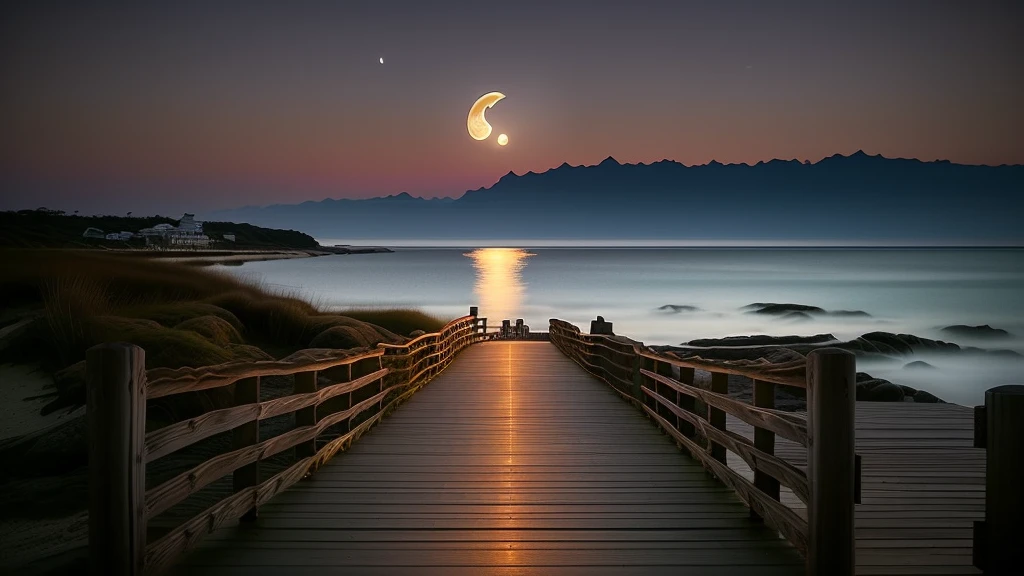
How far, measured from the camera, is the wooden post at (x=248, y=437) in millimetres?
4505

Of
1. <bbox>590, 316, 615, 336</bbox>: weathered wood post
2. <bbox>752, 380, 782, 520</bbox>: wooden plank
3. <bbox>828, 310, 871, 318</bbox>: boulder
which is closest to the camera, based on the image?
<bbox>752, 380, 782, 520</bbox>: wooden plank

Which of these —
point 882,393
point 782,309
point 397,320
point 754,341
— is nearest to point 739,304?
point 782,309

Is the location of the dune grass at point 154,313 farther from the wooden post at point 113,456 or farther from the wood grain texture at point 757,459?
the wooden post at point 113,456

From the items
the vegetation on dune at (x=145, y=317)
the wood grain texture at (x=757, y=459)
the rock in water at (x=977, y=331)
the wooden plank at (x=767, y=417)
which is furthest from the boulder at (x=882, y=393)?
the rock in water at (x=977, y=331)

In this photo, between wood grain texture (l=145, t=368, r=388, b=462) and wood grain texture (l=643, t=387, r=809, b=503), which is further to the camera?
wood grain texture (l=643, t=387, r=809, b=503)

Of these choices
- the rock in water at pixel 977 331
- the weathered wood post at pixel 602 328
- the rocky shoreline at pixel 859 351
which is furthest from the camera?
the rock in water at pixel 977 331

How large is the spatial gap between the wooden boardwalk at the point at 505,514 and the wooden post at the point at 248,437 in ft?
0.76

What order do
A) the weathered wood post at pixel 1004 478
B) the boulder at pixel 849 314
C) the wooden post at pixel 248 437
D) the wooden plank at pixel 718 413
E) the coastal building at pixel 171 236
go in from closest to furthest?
1. the weathered wood post at pixel 1004 478
2. the wooden post at pixel 248 437
3. the wooden plank at pixel 718 413
4. the boulder at pixel 849 314
5. the coastal building at pixel 171 236

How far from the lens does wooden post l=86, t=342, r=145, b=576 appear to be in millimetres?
3002

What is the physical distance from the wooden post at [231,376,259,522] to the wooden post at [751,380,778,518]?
2986 millimetres

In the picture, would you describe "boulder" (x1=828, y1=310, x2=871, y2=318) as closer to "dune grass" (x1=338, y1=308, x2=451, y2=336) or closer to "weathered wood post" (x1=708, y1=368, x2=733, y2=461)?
"dune grass" (x1=338, y1=308, x2=451, y2=336)

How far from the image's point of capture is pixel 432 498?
5.30 meters

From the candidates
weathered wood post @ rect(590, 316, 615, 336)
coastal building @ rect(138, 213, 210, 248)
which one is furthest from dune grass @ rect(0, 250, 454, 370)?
coastal building @ rect(138, 213, 210, 248)

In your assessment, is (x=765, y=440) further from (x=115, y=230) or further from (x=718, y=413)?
(x=115, y=230)
